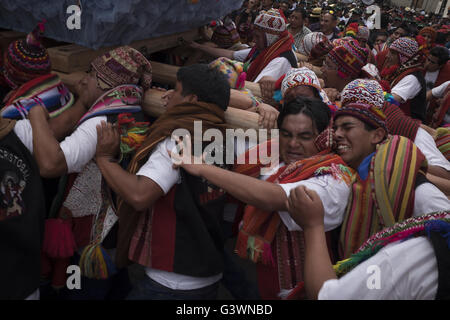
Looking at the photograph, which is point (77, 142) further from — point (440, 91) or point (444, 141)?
point (440, 91)

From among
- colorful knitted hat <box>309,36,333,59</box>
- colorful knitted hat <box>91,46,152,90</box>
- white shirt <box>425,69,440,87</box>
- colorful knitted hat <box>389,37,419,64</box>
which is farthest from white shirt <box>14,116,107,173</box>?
white shirt <box>425,69,440,87</box>

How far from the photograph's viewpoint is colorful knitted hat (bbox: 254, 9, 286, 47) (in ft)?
11.1

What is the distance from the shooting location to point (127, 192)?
1.53 m

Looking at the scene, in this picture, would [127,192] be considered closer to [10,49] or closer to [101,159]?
[101,159]

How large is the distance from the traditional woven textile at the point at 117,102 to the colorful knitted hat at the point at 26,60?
0.34m

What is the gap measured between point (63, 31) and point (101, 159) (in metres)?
1.12

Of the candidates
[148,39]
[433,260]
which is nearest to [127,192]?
[433,260]

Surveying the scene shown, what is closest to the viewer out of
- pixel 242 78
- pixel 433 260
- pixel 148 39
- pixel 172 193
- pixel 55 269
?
pixel 433 260

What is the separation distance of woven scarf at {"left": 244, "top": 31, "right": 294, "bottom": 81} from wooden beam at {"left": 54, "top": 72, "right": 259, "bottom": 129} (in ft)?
4.87

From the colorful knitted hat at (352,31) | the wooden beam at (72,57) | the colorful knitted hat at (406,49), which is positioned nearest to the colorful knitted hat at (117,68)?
the wooden beam at (72,57)

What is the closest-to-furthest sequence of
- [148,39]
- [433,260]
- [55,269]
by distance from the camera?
[433,260] < [55,269] < [148,39]

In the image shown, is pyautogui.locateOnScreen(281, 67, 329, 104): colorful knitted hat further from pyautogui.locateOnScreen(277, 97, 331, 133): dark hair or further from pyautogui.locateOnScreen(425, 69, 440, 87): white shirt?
pyautogui.locateOnScreen(425, 69, 440, 87): white shirt

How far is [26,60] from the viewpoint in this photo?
1.82 metres

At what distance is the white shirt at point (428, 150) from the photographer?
2123 millimetres
